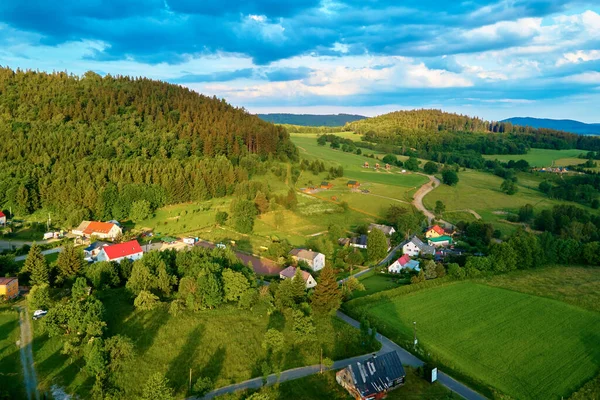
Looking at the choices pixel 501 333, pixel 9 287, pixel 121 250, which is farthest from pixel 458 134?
pixel 9 287

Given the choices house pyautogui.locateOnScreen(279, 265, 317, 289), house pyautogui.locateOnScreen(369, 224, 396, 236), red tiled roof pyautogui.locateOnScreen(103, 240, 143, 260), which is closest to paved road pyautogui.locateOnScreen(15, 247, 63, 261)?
red tiled roof pyautogui.locateOnScreen(103, 240, 143, 260)

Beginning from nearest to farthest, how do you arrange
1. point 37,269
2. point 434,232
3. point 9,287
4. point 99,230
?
point 9,287 < point 37,269 < point 99,230 < point 434,232

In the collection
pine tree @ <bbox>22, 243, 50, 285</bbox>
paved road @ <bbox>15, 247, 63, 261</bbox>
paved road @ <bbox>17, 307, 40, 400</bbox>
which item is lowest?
paved road @ <bbox>15, 247, 63, 261</bbox>

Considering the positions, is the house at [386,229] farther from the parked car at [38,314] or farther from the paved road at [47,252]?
the parked car at [38,314]

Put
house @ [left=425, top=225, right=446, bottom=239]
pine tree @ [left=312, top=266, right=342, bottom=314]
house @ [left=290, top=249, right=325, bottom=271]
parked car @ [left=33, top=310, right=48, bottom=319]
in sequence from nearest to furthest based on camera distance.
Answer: parked car @ [left=33, top=310, right=48, bottom=319] < pine tree @ [left=312, top=266, right=342, bottom=314] < house @ [left=290, top=249, right=325, bottom=271] < house @ [left=425, top=225, right=446, bottom=239]

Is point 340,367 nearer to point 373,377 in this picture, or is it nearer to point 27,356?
point 373,377

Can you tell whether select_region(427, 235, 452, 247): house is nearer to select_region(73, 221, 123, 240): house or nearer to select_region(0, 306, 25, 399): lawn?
select_region(73, 221, 123, 240): house

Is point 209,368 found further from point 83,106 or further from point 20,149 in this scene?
point 83,106
